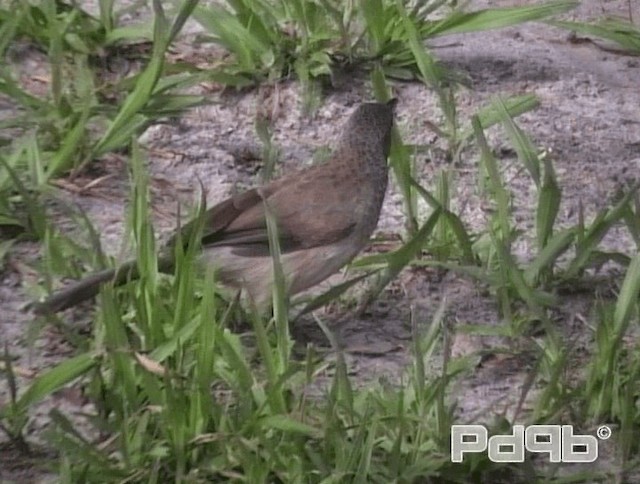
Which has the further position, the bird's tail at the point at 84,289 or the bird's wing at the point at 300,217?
the bird's wing at the point at 300,217

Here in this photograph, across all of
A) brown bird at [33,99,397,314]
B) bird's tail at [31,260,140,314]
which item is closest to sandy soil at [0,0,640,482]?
bird's tail at [31,260,140,314]

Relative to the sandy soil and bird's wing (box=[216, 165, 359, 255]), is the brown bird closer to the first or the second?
bird's wing (box=[216, 165, 359, 255])

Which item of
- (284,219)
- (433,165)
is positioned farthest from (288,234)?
(433,165)

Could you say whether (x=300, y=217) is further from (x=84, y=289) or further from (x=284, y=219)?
(x=84, y=289)

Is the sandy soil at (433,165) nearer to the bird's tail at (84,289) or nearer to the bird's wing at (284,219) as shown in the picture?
the bird's tail at (84,289)

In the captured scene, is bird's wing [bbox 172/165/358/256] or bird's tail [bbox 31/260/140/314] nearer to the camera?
bird's tail [bbox 31/260/140/314]

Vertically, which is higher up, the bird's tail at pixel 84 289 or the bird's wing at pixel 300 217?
the bird's wing at pixel 300 217

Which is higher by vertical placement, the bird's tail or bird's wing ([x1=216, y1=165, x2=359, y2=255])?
bird's wing ([x1=216, y1=165, x2=359, y2=255])

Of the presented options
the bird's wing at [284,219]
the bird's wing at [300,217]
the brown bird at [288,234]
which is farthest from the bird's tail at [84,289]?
the bird's wing at [300,217]
